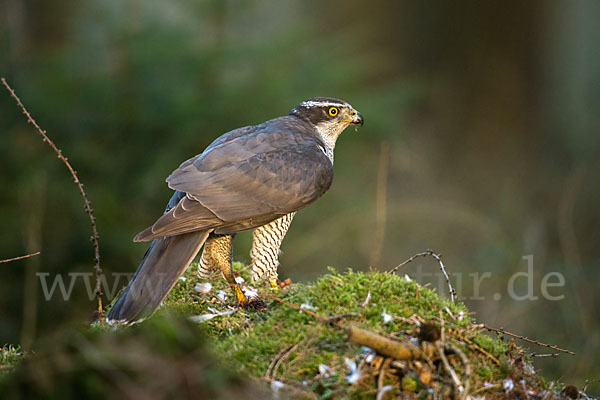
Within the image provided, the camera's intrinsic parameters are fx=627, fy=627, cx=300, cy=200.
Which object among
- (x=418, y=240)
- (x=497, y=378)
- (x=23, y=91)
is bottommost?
(x=418, y=240)

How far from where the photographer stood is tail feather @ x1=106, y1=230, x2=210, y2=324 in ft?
10.9

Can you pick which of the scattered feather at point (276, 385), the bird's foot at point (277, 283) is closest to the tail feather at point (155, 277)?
the bird's foot at point (277, 283)

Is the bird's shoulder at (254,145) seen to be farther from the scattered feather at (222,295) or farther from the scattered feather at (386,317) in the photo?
the scattered feather at (386,317)

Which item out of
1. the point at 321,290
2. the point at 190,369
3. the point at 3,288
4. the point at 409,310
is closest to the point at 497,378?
the point at 409,310

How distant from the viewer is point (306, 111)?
5.16 m

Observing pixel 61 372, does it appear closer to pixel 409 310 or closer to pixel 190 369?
pixel 190 369

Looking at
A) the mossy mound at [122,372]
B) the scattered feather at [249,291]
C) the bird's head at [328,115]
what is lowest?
the scattered feather at [249,291]

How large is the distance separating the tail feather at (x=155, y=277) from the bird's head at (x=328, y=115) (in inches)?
66.3

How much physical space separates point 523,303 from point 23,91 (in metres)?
5.51

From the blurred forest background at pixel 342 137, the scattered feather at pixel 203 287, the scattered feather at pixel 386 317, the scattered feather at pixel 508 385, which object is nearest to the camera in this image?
the scattered feather at pixel 508 385

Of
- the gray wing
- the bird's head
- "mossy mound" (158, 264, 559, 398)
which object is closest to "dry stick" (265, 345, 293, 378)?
"mossy mound" (158, 264, 559, 398)

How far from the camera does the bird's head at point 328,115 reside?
16.8 feet

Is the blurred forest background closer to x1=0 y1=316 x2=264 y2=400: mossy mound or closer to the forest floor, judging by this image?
the forest floor

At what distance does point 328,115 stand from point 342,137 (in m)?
2.40
